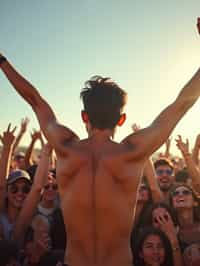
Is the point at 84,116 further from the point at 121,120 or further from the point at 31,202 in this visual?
the point at 31,202

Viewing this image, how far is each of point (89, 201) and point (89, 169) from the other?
21 centimetres

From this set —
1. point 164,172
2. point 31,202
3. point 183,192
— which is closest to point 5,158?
point 31,202

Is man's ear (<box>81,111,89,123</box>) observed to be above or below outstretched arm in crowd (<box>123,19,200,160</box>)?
above

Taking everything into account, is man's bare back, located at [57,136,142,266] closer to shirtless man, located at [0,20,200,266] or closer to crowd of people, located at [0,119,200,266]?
shirtless man, located at [0,20,200,266]

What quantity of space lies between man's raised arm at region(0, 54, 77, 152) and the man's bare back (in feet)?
0.35

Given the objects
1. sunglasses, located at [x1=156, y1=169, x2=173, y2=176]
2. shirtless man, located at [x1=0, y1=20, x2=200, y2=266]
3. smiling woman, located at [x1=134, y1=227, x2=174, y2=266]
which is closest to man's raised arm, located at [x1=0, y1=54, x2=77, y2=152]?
shirtless man, located at [x1=0, y1=20, x2=200, y2=266]

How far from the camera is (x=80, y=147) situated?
282cm

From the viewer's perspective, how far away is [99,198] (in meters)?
2.72

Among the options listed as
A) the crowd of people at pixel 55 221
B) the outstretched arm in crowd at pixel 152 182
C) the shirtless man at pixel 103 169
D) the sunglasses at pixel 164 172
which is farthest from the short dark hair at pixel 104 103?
the sunglasses at pixel 164 172

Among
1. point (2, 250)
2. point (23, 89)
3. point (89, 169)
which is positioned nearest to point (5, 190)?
point (2, 250)

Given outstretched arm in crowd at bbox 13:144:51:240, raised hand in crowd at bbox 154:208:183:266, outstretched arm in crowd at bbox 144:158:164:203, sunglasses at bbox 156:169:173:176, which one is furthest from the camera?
sunglasses at bbox 156:169:173:176

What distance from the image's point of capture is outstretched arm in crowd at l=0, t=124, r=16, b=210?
476 centimetres

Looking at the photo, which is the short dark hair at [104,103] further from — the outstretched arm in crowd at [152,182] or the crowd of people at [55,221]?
the outstretched arm in crowd at [152,182]

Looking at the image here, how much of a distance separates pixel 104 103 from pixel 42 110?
0.50 m
